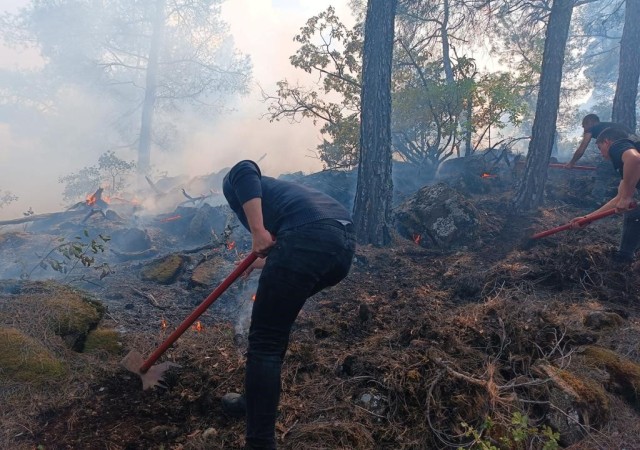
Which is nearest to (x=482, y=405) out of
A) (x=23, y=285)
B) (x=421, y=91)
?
(x=23, y=285)

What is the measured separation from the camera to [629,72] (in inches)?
428

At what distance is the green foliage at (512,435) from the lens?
7.50 ft

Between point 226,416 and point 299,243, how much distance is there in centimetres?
137

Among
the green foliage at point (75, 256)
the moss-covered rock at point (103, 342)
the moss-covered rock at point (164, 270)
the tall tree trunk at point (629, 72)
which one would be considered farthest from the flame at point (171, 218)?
the tall tree trunk at point (629, 72)

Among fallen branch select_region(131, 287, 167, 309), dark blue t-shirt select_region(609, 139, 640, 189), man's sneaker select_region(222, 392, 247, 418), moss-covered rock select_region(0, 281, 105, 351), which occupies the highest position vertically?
dark blue t-shirt select_region(609, 139, 640, 189)

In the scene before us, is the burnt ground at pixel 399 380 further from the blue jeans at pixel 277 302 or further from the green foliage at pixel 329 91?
the green foliage at pixel 329 91

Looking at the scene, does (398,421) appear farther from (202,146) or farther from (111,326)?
(202,146)

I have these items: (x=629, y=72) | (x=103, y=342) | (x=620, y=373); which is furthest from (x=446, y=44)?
(x=103, y=342)

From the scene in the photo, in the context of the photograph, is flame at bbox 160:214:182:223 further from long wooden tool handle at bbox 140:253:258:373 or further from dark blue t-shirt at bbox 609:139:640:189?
dark blue t-shirt at bbox 609:139:640:189

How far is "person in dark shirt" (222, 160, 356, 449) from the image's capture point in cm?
237

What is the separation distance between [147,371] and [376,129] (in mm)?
6058

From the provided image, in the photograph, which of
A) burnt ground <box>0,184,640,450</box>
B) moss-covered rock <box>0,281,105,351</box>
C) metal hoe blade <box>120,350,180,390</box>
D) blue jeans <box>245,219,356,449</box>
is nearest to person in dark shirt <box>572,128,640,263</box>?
burnt ground <box>0,184,640,450</box>

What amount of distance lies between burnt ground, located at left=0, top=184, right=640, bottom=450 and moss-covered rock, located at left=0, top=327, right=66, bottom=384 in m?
0.12

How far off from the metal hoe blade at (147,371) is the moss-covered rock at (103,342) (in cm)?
54
